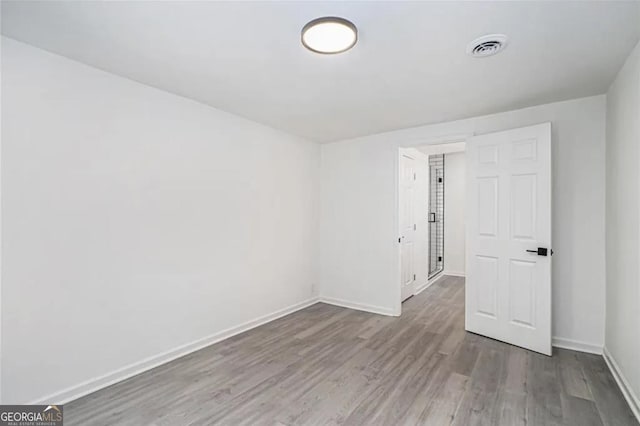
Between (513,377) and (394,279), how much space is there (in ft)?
5.81

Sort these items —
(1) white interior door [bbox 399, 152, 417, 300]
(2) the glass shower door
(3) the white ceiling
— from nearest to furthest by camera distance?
(3) the white ceiling → (1) white interior door [bbox 399, 152, 417, 300] → (2) the glass shower door

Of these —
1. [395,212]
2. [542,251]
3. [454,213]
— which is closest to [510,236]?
[542,251]

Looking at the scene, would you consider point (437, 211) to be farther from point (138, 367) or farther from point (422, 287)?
point (138, 367)

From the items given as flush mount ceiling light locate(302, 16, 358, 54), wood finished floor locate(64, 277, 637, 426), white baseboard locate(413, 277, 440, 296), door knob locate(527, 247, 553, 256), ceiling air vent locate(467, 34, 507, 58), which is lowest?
wood finished floor locate(64, 277, 637, 426)

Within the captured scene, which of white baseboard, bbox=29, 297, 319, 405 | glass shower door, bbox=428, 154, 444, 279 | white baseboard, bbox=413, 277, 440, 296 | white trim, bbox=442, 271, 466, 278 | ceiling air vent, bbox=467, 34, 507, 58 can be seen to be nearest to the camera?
ceiling air vent, bbox=467, 34, 507, 58

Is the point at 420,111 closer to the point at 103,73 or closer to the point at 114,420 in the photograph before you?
the point at 103,73

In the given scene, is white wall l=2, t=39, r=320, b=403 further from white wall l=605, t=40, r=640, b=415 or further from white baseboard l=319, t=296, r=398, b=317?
white wall l=605, t=40, r=640, b=415

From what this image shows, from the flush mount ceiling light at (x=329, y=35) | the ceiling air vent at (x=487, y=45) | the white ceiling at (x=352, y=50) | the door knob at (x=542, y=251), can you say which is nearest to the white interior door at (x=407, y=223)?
the white ceiling at (x=352, y=50)

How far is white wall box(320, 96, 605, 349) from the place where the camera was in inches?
116

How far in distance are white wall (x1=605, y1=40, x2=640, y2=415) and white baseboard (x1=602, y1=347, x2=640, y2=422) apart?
0.11ft

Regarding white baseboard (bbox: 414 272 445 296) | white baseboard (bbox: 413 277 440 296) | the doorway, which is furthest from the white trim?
the doorway

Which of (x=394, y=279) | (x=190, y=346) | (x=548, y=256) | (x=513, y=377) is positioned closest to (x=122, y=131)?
(x=190, y=346)

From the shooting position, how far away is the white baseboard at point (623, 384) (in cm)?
203

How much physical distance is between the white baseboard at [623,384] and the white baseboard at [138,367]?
10.7 feet
